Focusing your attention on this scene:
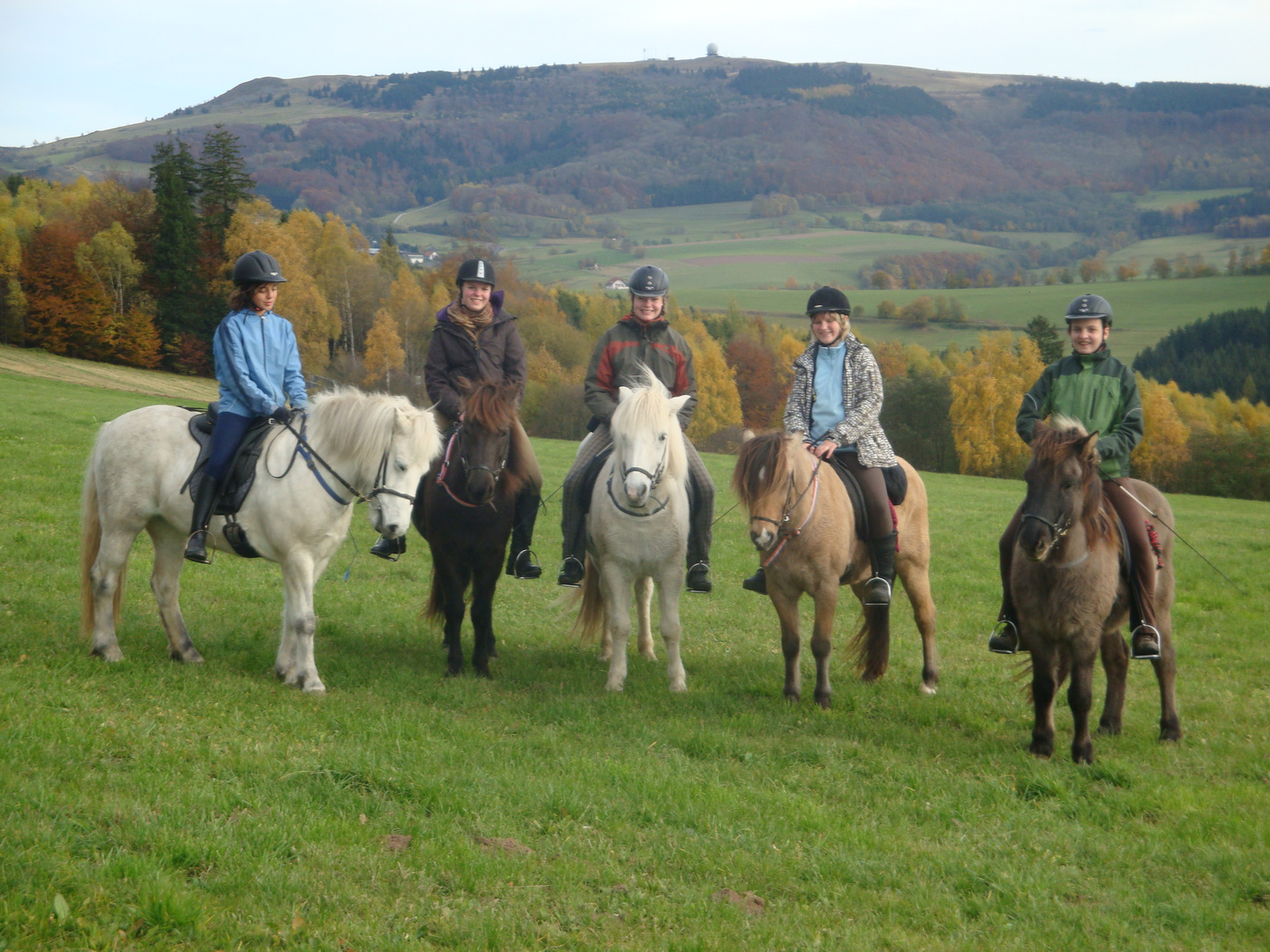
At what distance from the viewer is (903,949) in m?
4.11

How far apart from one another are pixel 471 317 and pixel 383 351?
53.9m

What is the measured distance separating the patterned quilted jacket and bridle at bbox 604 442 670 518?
1170 millimetres

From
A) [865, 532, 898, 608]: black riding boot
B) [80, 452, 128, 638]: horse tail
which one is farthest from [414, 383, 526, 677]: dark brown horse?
[865, 532, 898, 608]: black riding boot

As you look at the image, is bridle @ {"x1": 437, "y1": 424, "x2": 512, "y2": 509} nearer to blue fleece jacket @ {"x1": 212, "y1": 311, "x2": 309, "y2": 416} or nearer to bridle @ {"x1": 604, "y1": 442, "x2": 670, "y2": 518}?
bridle @ {"x1": 604, "y1": 442, "x2": 670, "y2": 518}

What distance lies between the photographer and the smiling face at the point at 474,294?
8398 millimetres

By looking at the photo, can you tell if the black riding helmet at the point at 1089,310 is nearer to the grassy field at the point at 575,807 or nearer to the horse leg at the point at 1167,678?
the horse leg at the point at 1167,678

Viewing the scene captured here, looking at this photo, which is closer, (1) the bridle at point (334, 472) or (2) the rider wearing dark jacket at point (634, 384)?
(1) the bridle at point (334, 472)

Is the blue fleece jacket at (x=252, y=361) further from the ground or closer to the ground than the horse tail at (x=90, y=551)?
further from the ground

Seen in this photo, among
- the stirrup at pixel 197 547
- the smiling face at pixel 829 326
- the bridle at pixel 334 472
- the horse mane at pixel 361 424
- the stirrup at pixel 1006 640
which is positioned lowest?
the stirrup at pixel 1006 640

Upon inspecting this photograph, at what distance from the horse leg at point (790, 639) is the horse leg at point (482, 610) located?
7.92 feet

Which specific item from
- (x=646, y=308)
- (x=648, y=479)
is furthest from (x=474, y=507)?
(x=646, y=308)

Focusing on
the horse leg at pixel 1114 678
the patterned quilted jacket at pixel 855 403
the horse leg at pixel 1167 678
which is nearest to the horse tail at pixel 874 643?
the patterned quilted jacket at pixel 855 403

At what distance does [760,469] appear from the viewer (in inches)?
289

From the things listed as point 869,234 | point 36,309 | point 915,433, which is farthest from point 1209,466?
point 869,234
